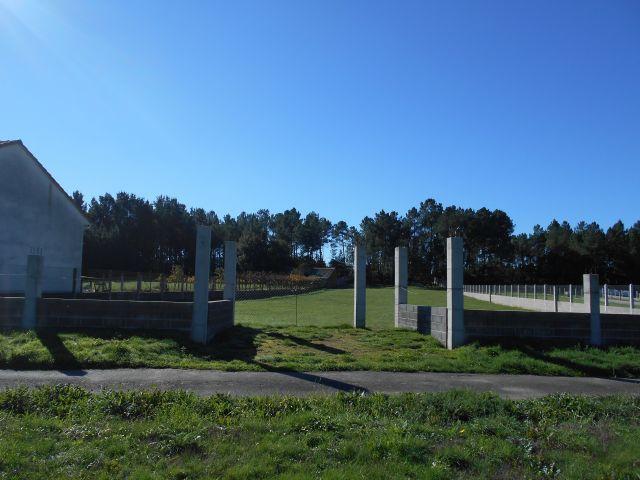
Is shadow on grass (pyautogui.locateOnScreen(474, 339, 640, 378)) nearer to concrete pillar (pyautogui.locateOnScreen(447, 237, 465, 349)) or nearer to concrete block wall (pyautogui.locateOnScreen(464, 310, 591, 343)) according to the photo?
concrete block wall (pyautogui.locateOnScreen(464, 310, 591, 343))

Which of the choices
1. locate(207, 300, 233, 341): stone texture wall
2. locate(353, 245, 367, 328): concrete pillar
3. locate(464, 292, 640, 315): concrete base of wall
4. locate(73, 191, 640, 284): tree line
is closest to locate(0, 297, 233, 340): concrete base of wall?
locate(207, 300, 233, 341): stone texture wall

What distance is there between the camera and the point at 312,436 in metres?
5.48

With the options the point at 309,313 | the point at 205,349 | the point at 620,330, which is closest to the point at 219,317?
the point at 205,349

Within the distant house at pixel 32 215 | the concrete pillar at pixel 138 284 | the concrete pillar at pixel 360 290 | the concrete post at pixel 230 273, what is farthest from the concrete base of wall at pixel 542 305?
the distant house at pixel 32 215

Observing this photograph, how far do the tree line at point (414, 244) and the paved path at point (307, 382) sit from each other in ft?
220

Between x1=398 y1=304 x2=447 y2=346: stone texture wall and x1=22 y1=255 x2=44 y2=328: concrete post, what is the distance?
9923mm

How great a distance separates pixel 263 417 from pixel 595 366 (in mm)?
7829

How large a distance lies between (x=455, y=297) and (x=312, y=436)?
27.4 ft

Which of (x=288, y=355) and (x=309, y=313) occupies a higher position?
(x=288, y=355)

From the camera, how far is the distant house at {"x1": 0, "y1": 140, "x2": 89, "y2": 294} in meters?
29.9

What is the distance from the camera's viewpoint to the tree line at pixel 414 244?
3258 inches

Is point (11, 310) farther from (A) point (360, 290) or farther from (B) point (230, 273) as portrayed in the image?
(A) point (360, 290)

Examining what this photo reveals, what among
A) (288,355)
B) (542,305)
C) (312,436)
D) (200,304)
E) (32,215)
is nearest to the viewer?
(312,436)

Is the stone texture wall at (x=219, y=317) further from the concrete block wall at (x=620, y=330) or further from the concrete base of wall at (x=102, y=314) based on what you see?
the concrete block wall at (x=620, y=330)
